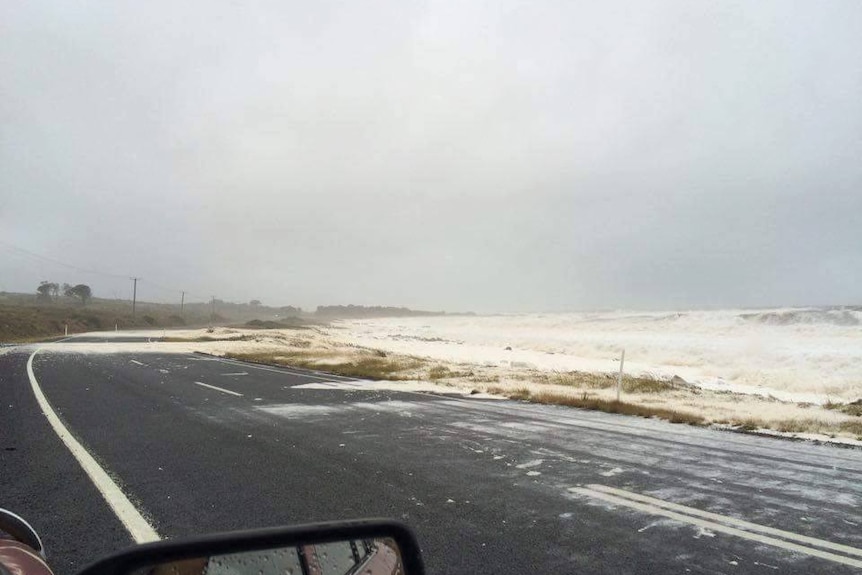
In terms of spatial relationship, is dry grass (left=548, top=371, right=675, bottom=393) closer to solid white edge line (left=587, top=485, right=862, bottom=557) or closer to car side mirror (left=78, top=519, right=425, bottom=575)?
solid white edge line (left=587, top=485, right=862, bottom=557)

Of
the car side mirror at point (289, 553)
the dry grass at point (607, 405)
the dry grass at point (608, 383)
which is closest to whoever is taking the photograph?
the car side mirror at point (289, 553)

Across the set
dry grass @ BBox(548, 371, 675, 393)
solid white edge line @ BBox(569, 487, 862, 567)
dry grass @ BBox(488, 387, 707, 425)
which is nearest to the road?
solid white edge line @ BBox(569, 487, 862, 567)

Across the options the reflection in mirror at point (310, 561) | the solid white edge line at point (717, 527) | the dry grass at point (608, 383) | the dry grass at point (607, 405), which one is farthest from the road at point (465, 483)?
the dry grass at point (608, 383)

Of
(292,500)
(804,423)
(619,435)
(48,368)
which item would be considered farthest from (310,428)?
(48,368)

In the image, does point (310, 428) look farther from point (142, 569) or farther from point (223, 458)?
point (142, 569)

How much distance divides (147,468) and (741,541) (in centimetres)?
645

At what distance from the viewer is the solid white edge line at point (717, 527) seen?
4.28m

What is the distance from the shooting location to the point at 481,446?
8.17 m

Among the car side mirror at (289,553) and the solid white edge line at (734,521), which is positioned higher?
the car side mirror at (289,553)

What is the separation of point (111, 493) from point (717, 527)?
6007 mm

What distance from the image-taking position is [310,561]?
65.9 inches

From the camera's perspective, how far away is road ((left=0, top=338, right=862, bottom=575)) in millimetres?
4324

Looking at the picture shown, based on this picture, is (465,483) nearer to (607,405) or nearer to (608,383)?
(607,405)

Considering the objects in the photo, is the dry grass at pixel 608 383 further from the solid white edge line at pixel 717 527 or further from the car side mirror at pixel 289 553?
the car side mirror at pixel 289 553
